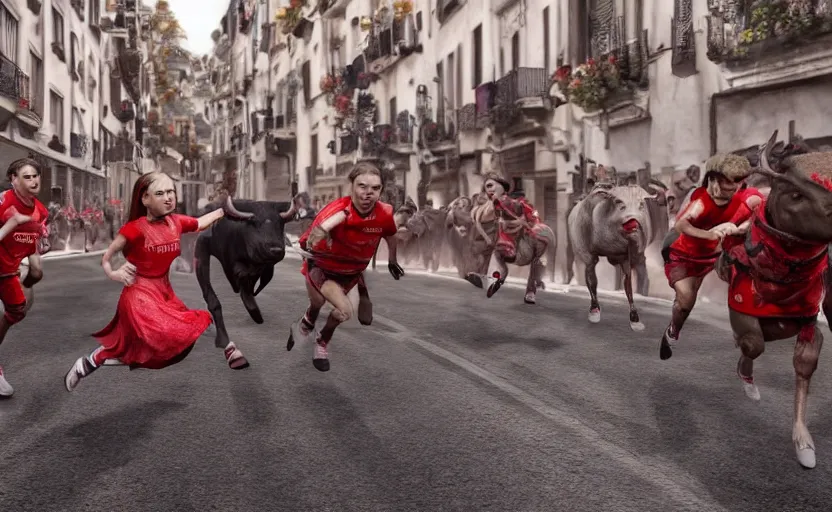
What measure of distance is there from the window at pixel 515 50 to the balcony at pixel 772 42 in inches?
355

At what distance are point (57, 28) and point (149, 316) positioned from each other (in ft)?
98.1

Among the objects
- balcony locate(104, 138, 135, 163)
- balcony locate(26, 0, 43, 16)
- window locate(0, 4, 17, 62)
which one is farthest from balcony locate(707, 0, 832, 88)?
balcony locate(104, 138, 135, 163)

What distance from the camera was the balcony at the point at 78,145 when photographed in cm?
3406

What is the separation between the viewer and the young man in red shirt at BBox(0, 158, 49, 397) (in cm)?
687

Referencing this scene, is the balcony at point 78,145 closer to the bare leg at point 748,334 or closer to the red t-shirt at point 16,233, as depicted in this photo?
the red t-shirt at point 16,233

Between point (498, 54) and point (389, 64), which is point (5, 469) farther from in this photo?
point (389, 64)

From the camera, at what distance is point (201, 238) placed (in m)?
8.74

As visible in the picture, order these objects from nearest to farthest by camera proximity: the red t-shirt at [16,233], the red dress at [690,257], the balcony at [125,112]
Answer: the red t-shirt at [16,233] → the red dress at [690,257] → the balcony at [125,112]

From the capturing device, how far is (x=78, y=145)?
115ft

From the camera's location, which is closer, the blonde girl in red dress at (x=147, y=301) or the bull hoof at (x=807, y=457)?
the bull hoof at (x=807, y=457)

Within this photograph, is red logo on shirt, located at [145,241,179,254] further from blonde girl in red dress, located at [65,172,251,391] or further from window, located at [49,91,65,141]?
window, located at [49,91,65,141]

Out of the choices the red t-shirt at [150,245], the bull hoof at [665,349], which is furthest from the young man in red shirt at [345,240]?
the bull hoof at [665,349]

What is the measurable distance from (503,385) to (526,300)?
18.6ft

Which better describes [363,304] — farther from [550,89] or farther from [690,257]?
[550,89]
